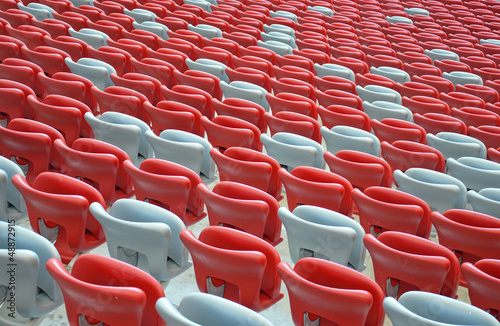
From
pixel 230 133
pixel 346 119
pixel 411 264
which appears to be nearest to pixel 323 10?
pixel 346 119

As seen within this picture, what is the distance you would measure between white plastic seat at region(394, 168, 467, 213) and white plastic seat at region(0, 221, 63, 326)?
178 cm

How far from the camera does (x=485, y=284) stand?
6.62 ft

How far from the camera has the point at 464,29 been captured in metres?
7.57

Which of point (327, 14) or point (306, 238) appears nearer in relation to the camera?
point (306, 238)

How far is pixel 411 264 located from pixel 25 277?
4.60ft

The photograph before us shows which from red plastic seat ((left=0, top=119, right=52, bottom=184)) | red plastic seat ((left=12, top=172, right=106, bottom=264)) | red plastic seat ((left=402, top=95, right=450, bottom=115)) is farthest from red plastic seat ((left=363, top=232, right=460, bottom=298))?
red plastic seat ((left=402, top=95, right=450, bottom=115))

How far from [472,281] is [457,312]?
0.99 ft

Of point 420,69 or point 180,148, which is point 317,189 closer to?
point 180,148

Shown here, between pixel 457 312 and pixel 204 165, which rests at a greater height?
pixel 457 312

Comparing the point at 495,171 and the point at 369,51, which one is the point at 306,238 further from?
the point at 369,51

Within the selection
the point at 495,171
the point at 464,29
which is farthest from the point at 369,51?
the point at 495,171

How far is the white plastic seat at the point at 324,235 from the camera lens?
2.18 m

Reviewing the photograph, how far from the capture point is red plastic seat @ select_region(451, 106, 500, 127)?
4188 mm

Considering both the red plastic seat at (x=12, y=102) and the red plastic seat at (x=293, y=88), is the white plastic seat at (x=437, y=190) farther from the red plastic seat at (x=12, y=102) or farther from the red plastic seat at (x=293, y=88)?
the red plastic seat at (x=12, y=102)
